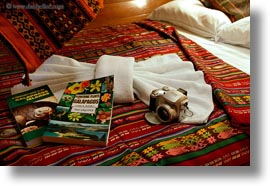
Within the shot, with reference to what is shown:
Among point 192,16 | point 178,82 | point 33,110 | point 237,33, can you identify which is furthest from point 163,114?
point 192,16

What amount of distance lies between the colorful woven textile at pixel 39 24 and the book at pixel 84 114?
14 cm

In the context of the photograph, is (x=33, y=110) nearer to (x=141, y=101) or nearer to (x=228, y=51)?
(x=141, y=101)

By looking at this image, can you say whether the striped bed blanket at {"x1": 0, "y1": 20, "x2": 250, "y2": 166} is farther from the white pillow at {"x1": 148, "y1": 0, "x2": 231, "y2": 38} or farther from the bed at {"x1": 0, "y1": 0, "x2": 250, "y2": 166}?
the white pillow at {"x1": 148, "y1": 0, "x2": 231, "y2": 38}

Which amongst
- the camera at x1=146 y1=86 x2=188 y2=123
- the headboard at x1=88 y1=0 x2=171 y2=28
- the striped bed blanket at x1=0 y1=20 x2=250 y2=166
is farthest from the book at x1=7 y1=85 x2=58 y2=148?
Answer: the headboard at x1=88 y1=0 x2=171 y2=28

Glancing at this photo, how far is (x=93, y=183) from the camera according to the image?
679 millimetres

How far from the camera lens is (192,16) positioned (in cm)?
139

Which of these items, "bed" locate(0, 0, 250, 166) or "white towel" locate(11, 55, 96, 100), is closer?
"bed" locate(0, 0, 250, 166)

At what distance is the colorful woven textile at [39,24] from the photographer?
0.87 m

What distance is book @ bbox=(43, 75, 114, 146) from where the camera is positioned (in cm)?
75

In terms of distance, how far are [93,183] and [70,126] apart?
0.51 ft

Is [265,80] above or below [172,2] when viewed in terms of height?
below

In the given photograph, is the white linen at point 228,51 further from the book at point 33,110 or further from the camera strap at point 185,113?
the book at point 33,110

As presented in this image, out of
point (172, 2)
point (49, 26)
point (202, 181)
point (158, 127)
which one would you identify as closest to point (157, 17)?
point (172, 2)
